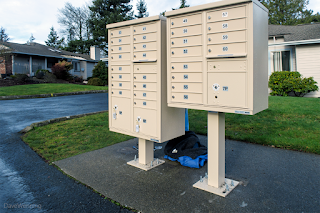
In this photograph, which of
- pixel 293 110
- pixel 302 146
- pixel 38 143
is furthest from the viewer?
pixel 293 110

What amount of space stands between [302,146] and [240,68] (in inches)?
118

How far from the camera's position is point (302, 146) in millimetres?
4656

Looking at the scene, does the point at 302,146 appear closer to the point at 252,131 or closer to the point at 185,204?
the point at 252,131

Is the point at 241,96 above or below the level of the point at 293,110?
above

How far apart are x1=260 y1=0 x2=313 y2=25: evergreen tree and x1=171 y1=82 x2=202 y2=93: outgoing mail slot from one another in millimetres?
32392

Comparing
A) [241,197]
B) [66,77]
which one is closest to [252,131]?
[241,197]

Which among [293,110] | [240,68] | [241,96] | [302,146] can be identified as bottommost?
[302,146]

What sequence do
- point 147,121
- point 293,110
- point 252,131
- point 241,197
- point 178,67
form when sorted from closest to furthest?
point 241,197 → point 178,67 → point 147,121 → point 252,131 → point 293,110

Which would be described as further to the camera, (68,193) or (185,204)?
(68,193)

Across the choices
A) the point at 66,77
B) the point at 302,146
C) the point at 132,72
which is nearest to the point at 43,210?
the point at 132,72

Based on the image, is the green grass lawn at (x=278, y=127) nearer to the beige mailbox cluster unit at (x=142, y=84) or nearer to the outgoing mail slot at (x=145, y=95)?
the beige mailbox cluster unit at (x=142, y=84)

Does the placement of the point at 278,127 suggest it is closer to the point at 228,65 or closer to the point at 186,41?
the point at 228,65

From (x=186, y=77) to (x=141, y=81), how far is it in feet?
2.66

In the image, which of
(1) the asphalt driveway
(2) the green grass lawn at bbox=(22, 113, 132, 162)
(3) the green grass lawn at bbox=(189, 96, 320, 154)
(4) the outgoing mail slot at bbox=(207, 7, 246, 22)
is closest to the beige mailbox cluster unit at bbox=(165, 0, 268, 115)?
(4) the outgoing mail slot at bbox=(207, 7, 246, 22)
